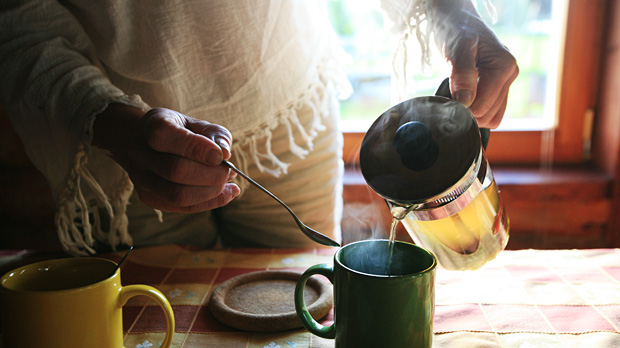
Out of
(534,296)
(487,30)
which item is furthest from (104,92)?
(534,296)

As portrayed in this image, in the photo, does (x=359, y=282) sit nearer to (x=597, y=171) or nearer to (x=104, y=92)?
(x=104, y=92)

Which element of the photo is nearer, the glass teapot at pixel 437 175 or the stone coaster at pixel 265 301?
the glass teapot at pixel 437 175

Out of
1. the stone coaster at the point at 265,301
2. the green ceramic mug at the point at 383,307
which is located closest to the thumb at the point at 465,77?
the green ceramic mug at the point at 383,307

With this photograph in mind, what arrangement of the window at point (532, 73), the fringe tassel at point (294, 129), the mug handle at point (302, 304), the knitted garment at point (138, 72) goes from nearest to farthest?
the mug handle at point (302, 304), the knitted garment at point (138, 72), the fringe tassel at point (294, 129), the window at point (532, 73)

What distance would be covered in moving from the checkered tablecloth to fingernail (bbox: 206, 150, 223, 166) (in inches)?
8.7

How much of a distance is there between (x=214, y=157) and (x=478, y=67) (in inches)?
15.3

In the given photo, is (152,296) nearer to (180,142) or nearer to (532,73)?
(180,142)

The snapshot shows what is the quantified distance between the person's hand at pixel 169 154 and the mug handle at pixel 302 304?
151 mm

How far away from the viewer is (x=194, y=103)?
875 millimetres

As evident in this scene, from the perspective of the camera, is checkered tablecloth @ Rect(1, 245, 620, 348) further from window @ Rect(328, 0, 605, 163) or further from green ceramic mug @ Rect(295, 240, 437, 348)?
window @ Rect(328, 0, 605, 163)

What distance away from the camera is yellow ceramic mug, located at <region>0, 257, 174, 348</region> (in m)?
0.48

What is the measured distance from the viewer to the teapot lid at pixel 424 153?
514 millimetres

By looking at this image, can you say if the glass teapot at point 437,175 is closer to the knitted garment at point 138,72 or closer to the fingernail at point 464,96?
the fingernail at point 464,96

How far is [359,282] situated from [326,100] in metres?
0.58
